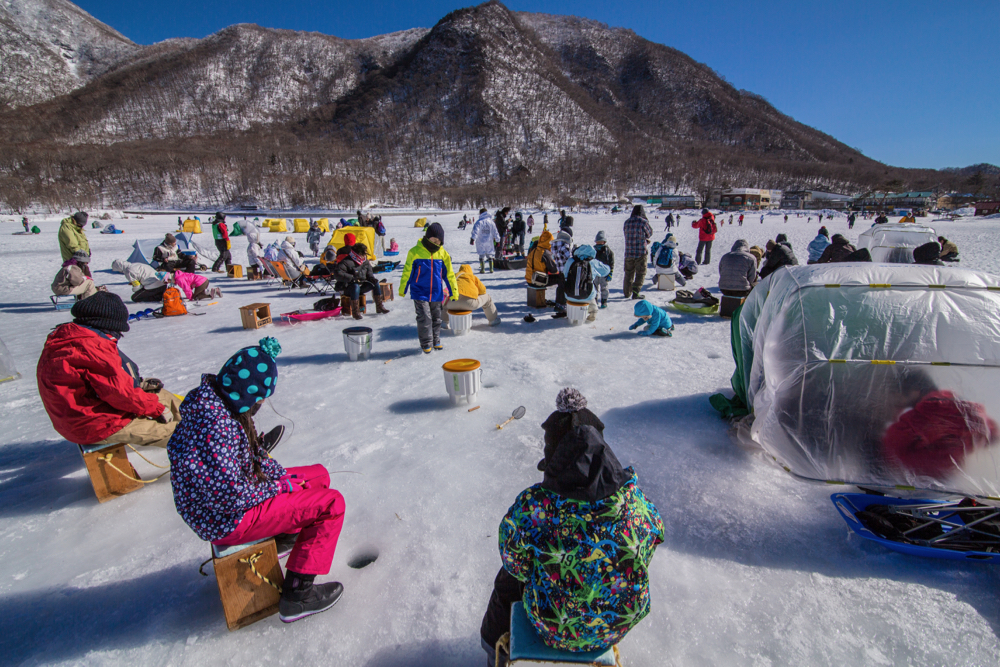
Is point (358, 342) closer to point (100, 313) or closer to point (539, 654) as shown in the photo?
point (100, 313)

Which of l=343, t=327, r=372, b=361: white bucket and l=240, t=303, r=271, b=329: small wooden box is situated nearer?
l=343, t=327, r=372, b=361: white bucket

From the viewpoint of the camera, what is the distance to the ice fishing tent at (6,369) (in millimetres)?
5102

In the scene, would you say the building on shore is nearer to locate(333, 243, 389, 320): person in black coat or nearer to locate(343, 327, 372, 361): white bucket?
locate(333, 243, 389, 320): person in black coat

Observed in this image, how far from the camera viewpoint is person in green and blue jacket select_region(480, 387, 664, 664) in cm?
140

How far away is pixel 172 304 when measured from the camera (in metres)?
8.35

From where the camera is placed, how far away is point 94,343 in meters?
2.87

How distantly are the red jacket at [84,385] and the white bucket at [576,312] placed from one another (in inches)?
216

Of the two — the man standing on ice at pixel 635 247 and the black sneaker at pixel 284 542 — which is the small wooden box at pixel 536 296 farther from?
the black sneaker at pixel 284 542

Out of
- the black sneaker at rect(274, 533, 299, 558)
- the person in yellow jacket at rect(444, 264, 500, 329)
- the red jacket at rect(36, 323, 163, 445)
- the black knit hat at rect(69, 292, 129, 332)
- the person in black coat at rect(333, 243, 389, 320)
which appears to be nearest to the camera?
the black sneaker at rect(274, 533, 299, 558)

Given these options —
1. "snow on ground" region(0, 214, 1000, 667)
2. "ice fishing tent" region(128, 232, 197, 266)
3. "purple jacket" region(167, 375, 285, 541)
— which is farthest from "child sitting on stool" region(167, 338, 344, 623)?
"ice fishing tent" region(128, 232, 197, 266)

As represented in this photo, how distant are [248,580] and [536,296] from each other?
21.9 feet

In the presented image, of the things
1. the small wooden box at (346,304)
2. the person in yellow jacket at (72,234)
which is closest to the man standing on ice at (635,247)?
the small wooden box at (346,304)

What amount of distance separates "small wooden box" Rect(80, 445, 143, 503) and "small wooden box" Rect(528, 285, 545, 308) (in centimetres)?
628

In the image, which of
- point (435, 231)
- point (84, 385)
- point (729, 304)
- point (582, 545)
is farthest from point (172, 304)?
point (729, 304)
